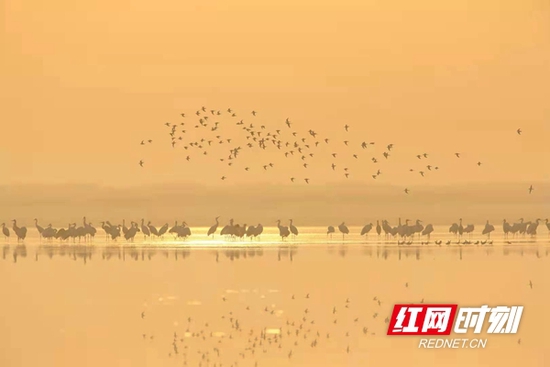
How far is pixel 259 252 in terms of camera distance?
53.3 feet

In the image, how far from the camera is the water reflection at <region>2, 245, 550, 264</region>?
1497cm

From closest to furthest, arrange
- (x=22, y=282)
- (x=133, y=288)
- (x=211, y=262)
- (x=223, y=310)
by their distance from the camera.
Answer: (x=223, y=310)
(x=133, y=288)
(x=22, y=282)
(x=211, y=262)

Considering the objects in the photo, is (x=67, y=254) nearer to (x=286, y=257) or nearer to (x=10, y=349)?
→ (x=286, y=257)

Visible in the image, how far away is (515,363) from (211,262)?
663 cm

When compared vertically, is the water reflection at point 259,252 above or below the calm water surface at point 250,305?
above

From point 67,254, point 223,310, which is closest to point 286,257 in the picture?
point 67,254

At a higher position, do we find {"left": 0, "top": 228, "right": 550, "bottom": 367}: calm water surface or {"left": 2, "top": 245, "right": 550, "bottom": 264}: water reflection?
{"left": 2, "top": 245, "right": 550, "bottom": 264}: water reflection

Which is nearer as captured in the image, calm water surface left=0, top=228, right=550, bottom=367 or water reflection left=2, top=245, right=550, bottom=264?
calm water surface left=0, top=228, right=550, bottom=367

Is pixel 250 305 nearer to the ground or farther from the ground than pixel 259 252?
nearer to the ground

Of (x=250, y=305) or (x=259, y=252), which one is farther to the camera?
(x=259, y=252)

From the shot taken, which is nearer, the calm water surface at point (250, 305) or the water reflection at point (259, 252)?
the calm water surface at point (250, 305)

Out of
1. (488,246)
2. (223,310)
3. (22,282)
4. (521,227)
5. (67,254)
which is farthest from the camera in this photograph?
(521,227)

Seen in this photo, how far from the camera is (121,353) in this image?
8.01 m

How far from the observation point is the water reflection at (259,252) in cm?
1497
